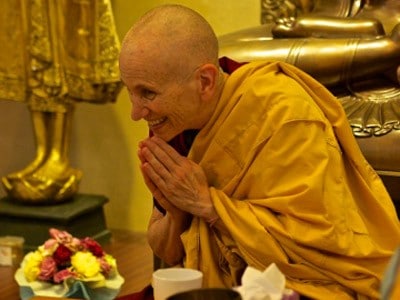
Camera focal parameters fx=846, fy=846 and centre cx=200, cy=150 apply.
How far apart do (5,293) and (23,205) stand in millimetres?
633

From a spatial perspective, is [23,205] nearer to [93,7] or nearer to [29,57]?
[29,57]

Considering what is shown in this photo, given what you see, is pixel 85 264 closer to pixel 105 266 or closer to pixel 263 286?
pixel 105 266

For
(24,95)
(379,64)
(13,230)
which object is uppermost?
(379,64)

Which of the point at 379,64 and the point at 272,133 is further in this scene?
the point at 379,64

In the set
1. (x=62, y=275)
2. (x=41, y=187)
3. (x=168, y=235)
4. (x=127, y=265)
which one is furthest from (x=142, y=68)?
(x=41, y=187)

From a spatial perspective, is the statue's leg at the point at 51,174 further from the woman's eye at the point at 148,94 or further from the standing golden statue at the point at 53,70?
the woman's eye at the point at 148,94

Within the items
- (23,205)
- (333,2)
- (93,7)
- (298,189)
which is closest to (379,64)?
(333,2)

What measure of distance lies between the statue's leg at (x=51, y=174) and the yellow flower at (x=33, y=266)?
3.36ft

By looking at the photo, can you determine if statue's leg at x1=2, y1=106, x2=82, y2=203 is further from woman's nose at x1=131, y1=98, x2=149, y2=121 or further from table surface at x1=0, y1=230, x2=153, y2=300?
woman's nose at x1=131, y1=98, x2=149, y2=121

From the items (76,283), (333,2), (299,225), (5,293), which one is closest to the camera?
(299,225)

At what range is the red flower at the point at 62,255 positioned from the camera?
2.20 metres

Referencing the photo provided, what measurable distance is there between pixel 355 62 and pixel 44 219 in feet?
4.85

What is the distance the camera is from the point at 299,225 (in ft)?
4.33

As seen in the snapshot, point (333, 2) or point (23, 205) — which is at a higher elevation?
point (333, 2)
